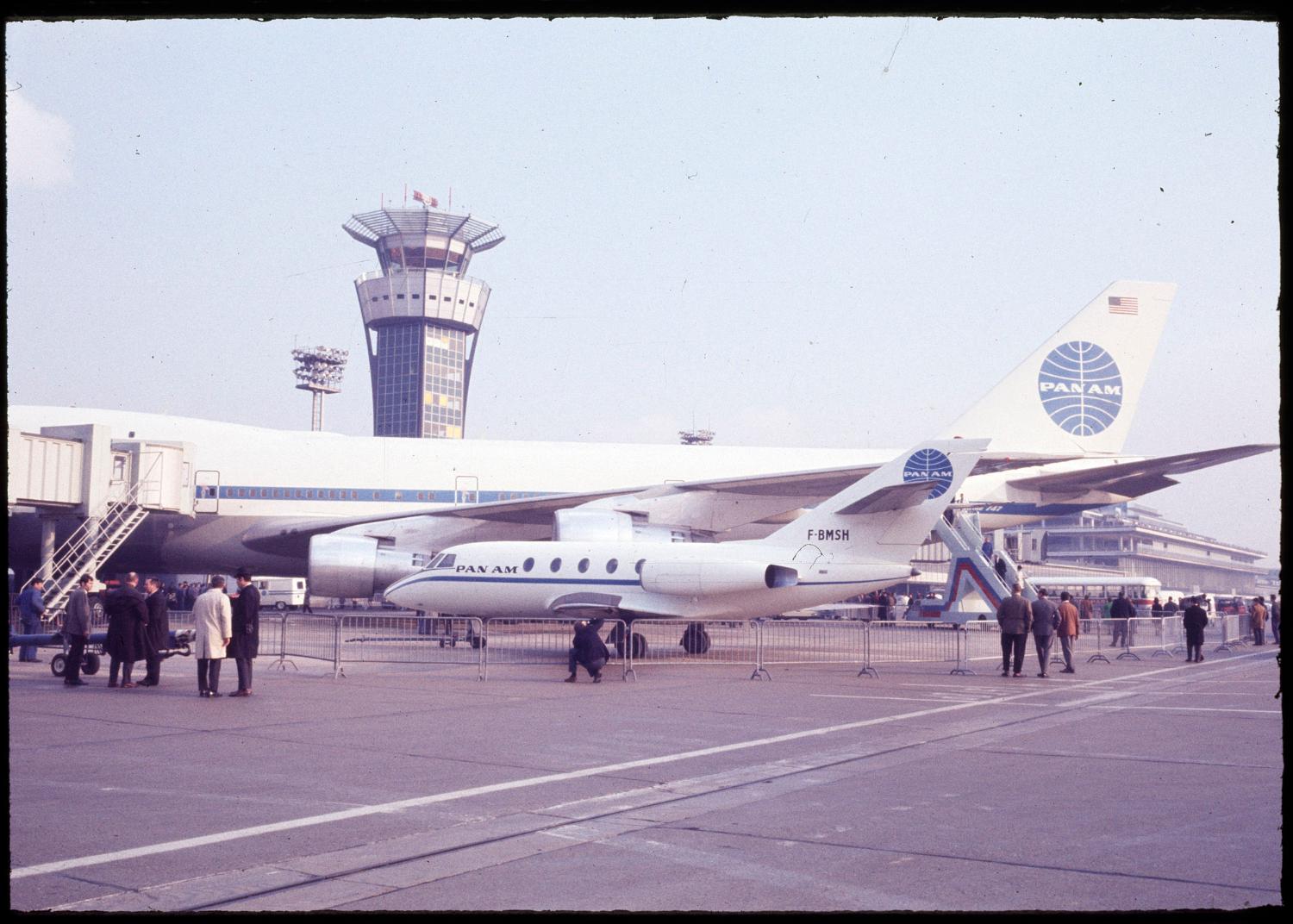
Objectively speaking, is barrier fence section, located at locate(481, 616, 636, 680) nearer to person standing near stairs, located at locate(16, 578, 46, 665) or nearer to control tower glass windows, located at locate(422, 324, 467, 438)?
person standing near stairs, located at locate(16, 578, 46, 665)

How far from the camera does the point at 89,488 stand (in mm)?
25969

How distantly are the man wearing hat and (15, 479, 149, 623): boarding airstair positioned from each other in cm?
1196

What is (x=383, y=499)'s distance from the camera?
3077cm

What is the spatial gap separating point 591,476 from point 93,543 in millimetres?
12503

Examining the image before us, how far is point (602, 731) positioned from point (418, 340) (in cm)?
13517

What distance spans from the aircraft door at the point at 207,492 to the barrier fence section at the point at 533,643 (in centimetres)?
1071

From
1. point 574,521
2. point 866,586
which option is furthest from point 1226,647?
point 574,521

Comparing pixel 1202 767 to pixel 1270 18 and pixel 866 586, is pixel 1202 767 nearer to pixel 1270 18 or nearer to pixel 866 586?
pixel 1270 18

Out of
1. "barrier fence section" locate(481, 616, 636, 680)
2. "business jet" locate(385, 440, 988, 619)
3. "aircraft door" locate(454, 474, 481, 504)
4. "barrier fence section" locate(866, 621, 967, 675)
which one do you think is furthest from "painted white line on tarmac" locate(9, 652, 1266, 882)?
"aircraft door" locate(454, 474, 481, 504)

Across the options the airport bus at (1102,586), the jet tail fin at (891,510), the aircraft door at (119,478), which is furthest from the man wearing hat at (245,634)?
the airport bus at (1102,586)

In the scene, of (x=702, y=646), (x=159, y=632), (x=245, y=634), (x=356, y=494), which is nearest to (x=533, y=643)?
(x=702, y=646)

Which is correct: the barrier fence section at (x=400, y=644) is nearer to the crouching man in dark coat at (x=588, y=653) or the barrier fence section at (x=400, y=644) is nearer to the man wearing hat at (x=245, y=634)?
the crouching man in dark coat at (x=588, y=653)

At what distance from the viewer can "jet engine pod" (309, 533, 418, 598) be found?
2494 centimetres

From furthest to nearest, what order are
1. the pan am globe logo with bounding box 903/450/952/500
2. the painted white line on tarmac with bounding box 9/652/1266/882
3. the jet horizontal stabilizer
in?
1. the pan am globe logo with bounding box 903/450/952/500
2. the jet horizontal stabilizer
3. the painted white line on tarmac with bounding box 9/652/1266/882
